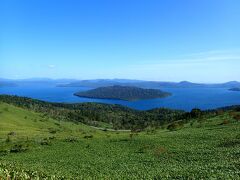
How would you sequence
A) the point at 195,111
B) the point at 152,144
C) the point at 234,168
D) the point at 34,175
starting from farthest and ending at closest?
the point at 195,111 < the point at 152,144 < the point at 234,168 < the point at 34,175

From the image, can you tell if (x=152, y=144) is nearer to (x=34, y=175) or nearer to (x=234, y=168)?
(x=234, y=168)

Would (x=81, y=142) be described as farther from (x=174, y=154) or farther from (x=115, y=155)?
(x=174, y=154)

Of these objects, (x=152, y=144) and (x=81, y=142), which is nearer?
(x=152, y=144)

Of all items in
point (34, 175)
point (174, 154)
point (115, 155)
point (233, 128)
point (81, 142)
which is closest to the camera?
point (34, 175)

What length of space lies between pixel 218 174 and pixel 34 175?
48.6ft

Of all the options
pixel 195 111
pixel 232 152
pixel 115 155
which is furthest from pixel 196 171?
pixel 195 111

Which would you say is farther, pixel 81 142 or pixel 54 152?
pixel 81 142

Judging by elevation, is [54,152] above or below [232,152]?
below

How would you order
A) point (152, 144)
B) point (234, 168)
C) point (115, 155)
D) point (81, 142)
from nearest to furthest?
point (234, 168) < point (115, 155) < point (152, 144) < point (81, 142)

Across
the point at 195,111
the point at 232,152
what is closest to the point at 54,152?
the point at 232,152

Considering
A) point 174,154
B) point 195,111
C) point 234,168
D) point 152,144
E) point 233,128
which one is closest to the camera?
point 234,168

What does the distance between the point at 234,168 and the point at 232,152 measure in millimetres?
7389

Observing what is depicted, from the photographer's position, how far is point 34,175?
2292 cm

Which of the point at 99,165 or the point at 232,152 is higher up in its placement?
the point at 232,152
